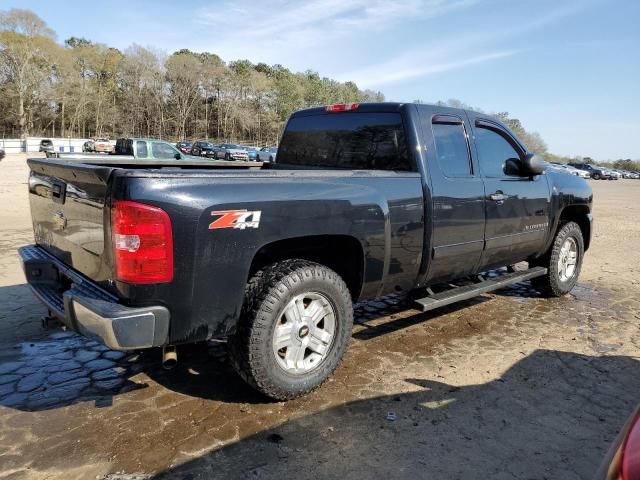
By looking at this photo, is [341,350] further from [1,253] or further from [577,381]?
[1,253]

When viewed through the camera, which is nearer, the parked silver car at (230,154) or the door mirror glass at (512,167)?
the door mirror glass at (512,167)

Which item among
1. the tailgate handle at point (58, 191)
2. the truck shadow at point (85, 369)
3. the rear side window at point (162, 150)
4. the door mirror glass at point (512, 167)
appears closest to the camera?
the tailgate handle at point (58, 191)

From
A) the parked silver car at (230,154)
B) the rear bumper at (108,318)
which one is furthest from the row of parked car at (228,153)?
the rear bumper at (108,318)

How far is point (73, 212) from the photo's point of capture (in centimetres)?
314

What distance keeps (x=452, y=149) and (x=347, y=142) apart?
0.92 metres

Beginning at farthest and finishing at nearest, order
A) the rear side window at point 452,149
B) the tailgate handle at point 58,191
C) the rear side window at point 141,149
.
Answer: the rear side window at point 141,149 → the rear side window at point 452,149 → the tailgate handle at point 58,191

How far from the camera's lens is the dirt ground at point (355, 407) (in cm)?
272

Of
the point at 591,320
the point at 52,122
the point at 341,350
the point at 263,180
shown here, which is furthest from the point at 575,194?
the point at 52,122

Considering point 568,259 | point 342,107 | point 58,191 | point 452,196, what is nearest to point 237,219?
point 58,191

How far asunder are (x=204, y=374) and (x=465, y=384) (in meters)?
1.93

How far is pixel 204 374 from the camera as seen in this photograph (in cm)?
381

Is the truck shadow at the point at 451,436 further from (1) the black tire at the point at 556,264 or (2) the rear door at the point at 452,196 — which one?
(1) the black tire at the point at 556,264

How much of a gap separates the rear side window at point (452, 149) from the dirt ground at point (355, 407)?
1.53m

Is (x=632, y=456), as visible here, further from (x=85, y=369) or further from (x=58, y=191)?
(x=85, y=369)
